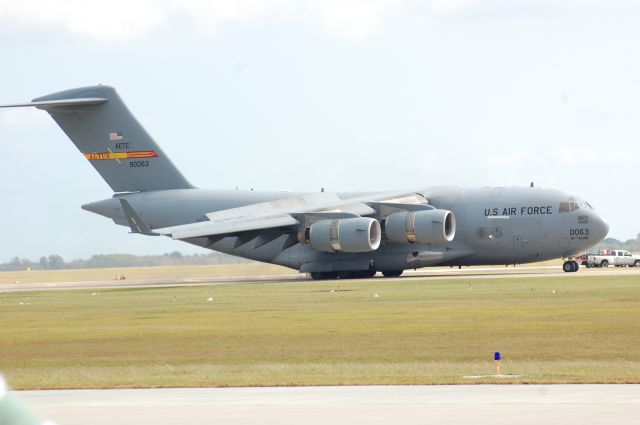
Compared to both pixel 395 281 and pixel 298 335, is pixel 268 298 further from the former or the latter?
pixel 298 335

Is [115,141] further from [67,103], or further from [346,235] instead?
[346,235]

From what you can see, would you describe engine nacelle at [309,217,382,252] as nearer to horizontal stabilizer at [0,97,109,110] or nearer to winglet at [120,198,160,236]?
winglet at [120,198,160,236]

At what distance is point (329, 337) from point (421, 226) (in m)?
30.1

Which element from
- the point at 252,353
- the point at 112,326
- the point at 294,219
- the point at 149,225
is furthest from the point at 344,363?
the point at 149,225

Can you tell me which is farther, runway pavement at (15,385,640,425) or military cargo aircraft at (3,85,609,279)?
military cargo aircraft at (3,85,609,279)

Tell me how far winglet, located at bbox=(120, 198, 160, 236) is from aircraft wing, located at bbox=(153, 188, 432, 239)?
2.63 feet

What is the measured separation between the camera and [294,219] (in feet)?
188

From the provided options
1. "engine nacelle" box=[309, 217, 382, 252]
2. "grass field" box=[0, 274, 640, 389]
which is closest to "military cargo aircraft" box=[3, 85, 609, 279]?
"engine nacelle" box=[309, 217, 382, 252]

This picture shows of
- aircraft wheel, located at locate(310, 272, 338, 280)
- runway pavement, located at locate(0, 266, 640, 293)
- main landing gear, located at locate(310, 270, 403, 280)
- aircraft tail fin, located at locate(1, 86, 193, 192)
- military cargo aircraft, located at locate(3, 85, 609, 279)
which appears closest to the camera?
military cargo aircraft, located at locate(3, 85, 609, 279)

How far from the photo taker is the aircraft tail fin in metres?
62.0

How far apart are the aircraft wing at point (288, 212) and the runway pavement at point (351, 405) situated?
37.6m

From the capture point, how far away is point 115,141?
62469mm

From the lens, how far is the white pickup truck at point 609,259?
87750mm

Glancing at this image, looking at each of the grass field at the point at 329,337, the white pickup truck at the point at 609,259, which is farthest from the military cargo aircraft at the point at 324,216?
the white pickup truck at the point at 609,259
